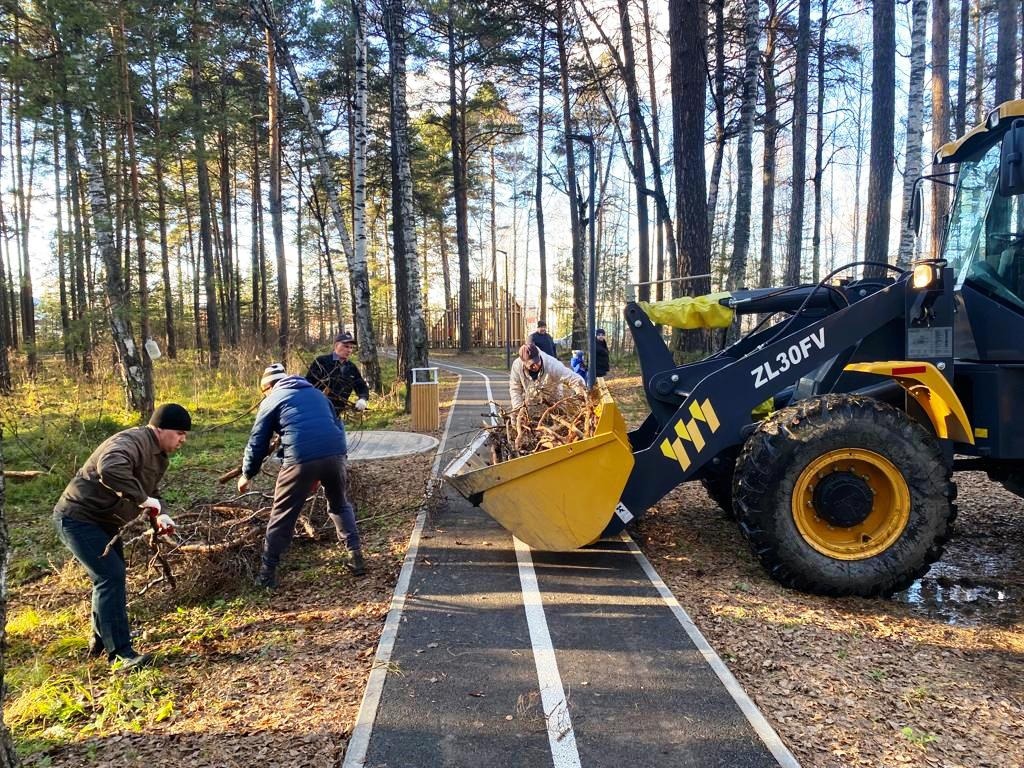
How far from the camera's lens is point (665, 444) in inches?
188

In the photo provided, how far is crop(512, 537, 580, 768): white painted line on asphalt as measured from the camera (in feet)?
9.21

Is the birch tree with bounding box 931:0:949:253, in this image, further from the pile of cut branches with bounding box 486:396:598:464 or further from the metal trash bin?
the pile of cut branches with bounding box 486:396:598:464

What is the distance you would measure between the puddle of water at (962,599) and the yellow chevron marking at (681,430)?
6.20 ft

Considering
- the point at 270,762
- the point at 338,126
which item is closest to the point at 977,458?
the point at 270,762

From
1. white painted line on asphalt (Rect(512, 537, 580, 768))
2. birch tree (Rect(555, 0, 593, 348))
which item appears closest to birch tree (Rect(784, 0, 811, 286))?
birch tree (Rect(555, 0, 593, 348))

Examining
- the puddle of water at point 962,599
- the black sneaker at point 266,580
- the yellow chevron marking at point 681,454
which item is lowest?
the puddle of water at point 962,599

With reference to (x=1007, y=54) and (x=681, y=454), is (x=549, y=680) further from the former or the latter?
(x=1007, y=54)

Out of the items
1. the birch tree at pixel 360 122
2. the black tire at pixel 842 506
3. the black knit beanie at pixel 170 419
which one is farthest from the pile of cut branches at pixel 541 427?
the birch tree at pixel 360 122

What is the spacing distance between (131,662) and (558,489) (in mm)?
2937

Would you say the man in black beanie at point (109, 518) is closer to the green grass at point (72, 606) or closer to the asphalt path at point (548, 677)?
the green grass at point (72, 606)

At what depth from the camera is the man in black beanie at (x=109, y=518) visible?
3.72 m

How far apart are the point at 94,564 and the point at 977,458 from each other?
6.60 m

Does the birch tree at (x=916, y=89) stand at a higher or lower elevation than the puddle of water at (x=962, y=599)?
higher

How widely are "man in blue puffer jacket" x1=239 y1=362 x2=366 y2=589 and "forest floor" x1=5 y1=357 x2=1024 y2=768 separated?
351 millimetres
